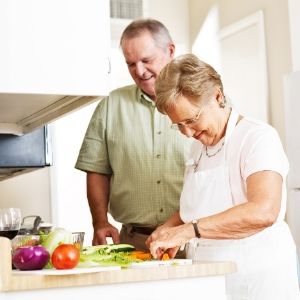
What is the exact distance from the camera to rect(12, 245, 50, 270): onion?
179 centimetres

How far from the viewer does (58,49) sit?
6.32 ft

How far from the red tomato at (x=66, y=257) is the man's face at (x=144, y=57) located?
51.2 inches

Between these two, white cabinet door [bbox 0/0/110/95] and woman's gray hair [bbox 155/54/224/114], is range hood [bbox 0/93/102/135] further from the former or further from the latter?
woman's gray hair [bbox 155/54/224/114]

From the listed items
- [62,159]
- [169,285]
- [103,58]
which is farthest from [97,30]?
[62,159]

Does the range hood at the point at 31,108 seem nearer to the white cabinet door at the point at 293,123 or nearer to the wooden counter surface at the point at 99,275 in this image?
the wooden counter surface at the point at 99,275

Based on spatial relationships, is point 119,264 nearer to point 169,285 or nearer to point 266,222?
point 169,285

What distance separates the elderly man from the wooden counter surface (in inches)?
44.1

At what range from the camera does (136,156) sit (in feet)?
10.00

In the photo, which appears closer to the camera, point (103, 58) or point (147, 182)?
A: point (103, 58)

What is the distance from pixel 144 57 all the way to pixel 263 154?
0.97 meters

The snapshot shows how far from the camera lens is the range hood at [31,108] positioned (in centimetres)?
212

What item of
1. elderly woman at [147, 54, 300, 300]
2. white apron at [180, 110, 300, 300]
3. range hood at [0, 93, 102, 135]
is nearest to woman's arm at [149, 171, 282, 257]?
elderly woman at [147, 54, 300, 300]

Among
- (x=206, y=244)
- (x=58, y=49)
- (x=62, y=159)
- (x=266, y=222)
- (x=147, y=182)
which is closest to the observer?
(x=58, y=49)

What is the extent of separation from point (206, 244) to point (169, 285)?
20.0 inches
